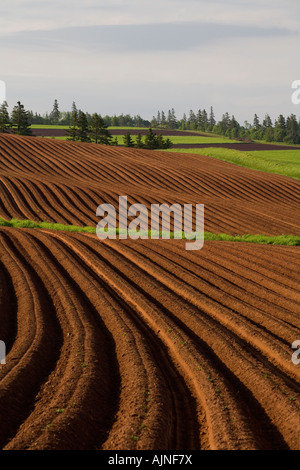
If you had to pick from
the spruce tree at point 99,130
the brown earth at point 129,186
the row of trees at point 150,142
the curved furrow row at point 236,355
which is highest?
the spruce tree at point 99,130

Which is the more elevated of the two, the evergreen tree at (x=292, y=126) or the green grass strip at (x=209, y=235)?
the evergreen tree at (x=292, y=126)

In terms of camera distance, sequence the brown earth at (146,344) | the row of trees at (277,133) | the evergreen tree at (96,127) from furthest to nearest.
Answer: the row of trees at (277,133)
the evergreen tree at (96,127)
the brown earth at (146,344)

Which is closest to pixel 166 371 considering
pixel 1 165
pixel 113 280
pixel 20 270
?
pixel 113 280

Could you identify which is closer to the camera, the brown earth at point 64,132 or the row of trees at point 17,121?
the row of trees at point 17,121

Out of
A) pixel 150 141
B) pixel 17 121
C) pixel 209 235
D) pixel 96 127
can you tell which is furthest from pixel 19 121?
pixel 209 235

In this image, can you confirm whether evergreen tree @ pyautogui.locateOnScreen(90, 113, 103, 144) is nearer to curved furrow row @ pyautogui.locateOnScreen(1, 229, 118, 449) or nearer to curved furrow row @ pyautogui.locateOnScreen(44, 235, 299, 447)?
curved furrow row @ pyautogui.locateOnScreen(44, 235, 299, 447)

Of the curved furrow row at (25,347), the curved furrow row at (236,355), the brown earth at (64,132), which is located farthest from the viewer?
the brown earth at (64,132)

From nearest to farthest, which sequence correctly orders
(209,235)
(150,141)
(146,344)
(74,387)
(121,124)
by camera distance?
(74,387) < (146,344) < (209,235) < (150,141) < (121,124)

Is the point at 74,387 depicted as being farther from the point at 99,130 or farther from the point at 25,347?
the point at 99,130

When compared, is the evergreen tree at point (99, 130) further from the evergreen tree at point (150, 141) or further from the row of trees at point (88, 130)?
the evergreen tree at point (150, 141)

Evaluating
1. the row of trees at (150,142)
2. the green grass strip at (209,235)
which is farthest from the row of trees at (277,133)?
the green grass strip at (209,235)

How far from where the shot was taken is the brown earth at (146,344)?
6.75m

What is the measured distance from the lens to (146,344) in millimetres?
9477

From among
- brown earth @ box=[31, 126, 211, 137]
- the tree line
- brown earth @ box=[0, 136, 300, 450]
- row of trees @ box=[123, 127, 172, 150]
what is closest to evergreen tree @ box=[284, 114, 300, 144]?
the tree line
